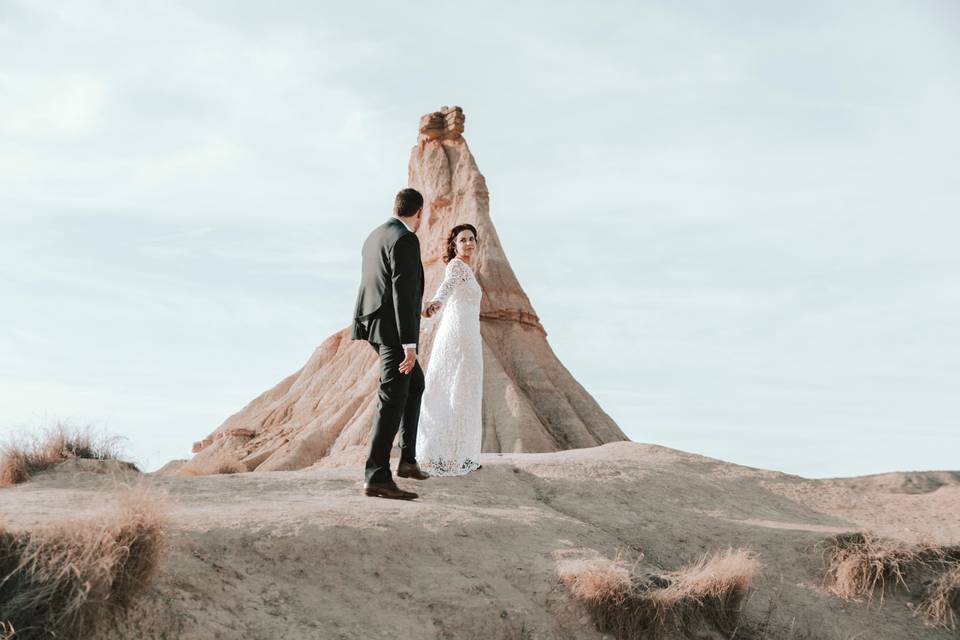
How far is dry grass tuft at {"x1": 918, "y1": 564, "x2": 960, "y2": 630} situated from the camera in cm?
721

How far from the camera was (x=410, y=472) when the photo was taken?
25.2 feet

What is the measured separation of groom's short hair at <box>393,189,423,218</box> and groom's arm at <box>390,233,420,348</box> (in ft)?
1.30

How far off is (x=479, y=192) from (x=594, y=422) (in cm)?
663

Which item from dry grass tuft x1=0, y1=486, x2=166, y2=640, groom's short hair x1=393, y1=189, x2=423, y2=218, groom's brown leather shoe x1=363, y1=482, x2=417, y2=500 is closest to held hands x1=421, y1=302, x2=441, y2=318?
groom's short hair x1=393, y1=189, x2=423, y2=218

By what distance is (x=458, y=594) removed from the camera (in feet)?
18.2

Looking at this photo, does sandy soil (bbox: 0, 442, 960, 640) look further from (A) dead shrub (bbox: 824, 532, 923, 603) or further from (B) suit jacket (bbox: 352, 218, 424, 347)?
(B) suit jacket (bbox: 352, 218, 424, 347)

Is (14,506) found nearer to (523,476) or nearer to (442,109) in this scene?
(523,476)

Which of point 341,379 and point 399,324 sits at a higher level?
point 341,379

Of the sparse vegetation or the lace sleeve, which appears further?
the lace sleeve

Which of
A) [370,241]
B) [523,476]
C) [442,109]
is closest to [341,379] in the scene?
[442,109]

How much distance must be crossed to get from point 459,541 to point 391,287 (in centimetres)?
199

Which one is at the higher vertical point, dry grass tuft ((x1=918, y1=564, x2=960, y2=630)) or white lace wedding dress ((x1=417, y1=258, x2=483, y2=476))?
white lace wedding dress ((x1=417, y1=258, x2=483, y2=476))

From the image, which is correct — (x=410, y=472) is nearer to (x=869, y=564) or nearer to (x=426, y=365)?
(x=869, y=564)

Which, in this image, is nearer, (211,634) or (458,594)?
(211,634)
